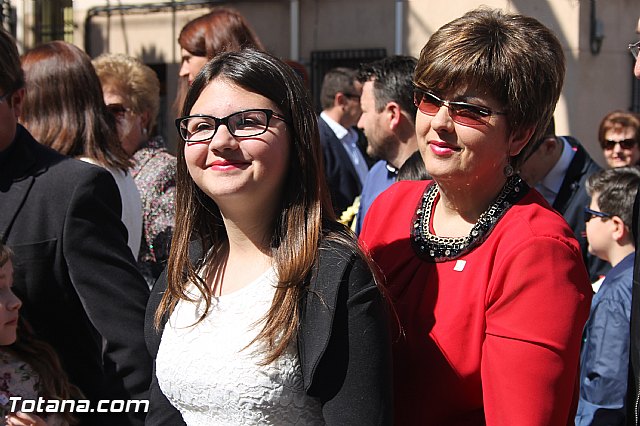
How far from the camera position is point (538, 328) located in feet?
5.68

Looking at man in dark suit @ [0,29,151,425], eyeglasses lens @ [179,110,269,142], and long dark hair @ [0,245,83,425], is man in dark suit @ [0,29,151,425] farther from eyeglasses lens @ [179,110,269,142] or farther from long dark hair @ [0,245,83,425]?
eyeglasses lens @ [179,110,269,142]

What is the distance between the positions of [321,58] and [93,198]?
8.73m

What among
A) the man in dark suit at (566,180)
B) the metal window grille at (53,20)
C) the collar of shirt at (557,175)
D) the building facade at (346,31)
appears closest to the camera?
the man in dark suit at (566,180)

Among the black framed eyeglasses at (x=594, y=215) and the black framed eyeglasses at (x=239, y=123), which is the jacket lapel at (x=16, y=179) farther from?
the black framed eyeglasses at (x=594, y=215)

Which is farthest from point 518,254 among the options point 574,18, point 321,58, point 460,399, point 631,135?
point 321,58

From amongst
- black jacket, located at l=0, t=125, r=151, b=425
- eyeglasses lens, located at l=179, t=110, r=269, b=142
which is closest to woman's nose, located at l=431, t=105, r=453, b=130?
eyeglasses lens, located at l=179, t=110, r=269, b=142

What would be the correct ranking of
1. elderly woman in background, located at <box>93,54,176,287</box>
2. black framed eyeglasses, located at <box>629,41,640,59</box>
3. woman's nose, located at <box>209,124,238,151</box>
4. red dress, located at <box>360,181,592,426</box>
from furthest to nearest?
1. elderly woman in background, located at <box>93,54,176,287</box>
2. black framed eyeglasses, located at <box>629,41,640,59</box>
3. woman's nose, located at <box>209,124,238,151</box>
4. red dress, located at <box>360,181,592,426</box>

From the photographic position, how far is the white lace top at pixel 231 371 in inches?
70.7

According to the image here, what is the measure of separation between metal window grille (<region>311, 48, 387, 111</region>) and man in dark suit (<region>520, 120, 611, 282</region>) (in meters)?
5.94

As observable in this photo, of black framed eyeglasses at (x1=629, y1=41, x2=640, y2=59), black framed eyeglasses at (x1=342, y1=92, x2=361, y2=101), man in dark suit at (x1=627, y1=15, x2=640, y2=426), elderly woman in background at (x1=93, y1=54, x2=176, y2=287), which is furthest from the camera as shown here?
black framed eyeglasses at (x1=342, y1=92, x2=361, y2=101)

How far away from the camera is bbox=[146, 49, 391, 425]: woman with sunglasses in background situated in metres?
1.76

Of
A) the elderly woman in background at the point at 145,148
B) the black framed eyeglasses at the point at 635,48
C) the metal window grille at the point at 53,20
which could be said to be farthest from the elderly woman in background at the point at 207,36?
the metal window grille at the point at 53,20

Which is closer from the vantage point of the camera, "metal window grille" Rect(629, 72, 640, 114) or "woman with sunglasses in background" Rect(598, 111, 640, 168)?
"woman with sunglasses in background" Rect(598, 111, 640, 168)

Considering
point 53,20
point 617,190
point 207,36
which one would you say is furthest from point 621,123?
point 53,20
